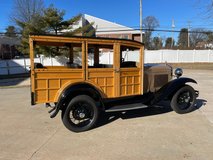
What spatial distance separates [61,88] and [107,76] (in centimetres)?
116

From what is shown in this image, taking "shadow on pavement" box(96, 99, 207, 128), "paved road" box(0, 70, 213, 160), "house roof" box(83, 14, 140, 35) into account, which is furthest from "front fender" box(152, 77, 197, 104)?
"house roof" box(83, 14, 140, 35)

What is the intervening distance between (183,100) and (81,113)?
3167 mm

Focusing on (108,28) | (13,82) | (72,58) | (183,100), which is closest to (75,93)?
(72,58)

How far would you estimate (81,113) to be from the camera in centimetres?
524

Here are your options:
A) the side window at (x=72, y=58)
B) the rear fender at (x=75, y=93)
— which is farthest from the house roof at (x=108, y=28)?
the rear fender at (x=75, y=93)

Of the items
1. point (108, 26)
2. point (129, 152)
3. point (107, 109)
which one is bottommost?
point (129, 152)

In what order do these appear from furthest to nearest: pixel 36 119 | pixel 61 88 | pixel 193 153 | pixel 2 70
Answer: pixel 2 70
pixel 36 119
pixel 61 88
pixel 193 153

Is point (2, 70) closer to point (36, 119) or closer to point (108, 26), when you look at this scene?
point (36, 119)

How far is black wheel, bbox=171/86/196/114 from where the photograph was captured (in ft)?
20.8

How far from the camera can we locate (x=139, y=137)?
15.5ft

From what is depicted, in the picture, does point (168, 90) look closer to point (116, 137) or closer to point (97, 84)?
point (97, 84)

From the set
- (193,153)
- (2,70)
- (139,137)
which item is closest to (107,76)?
(139,137)

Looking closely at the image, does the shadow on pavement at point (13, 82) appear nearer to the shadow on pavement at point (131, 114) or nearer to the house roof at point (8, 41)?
the shadow on pavement at point (131, 114)

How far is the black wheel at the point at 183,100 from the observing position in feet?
20.8
